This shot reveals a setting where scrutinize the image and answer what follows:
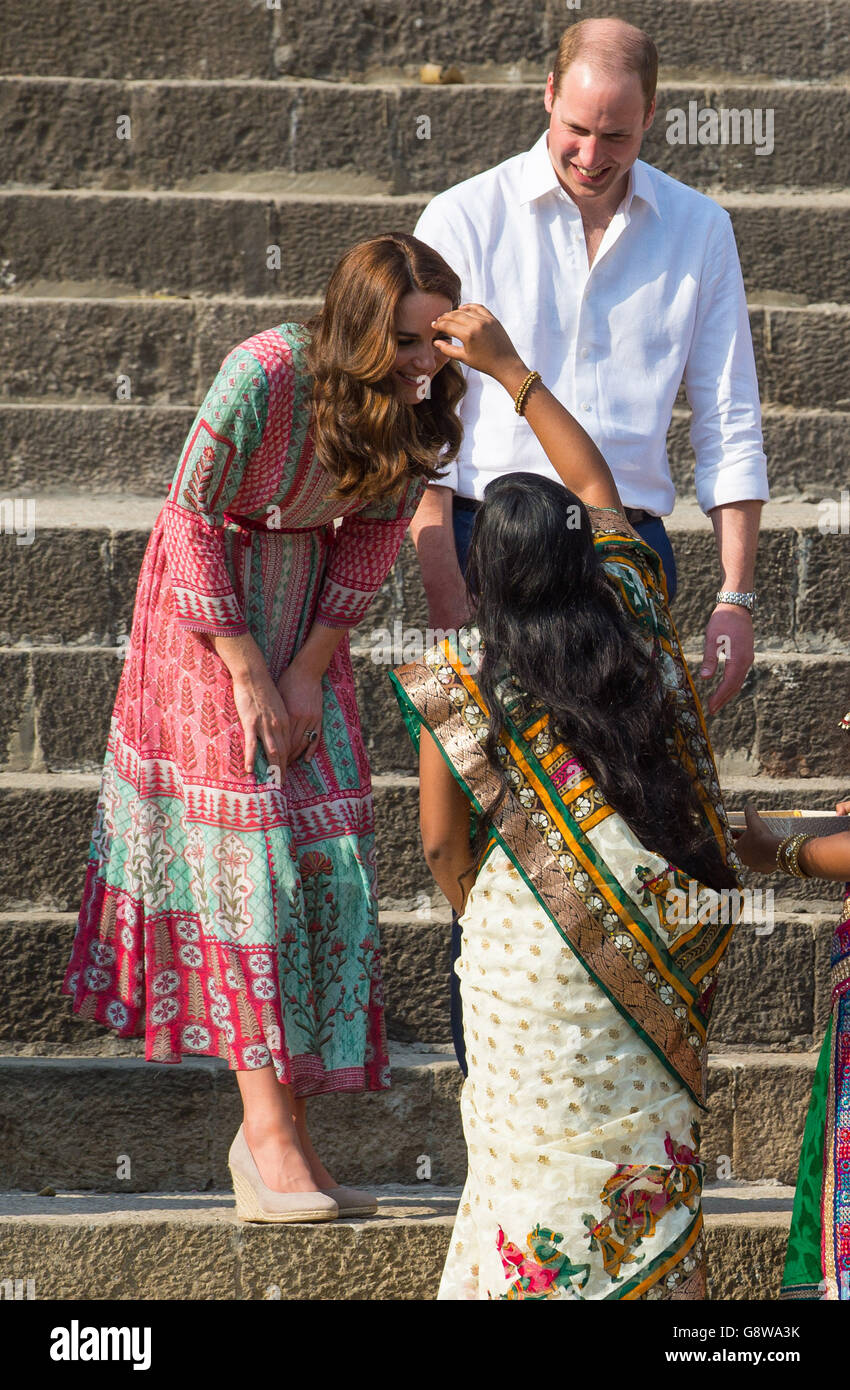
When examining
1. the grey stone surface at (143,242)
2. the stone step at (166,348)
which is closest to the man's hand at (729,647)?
the stone step at (166,348)

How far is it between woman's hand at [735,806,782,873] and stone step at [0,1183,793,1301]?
2.62 feet

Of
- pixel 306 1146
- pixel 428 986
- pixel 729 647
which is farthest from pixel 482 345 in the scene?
pixel 428 986

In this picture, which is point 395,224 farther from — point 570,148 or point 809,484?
point 570,148

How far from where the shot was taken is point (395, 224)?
4918 mm

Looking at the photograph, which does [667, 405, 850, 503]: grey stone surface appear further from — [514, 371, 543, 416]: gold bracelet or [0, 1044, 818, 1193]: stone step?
[514, 371, 543, 416]: gold bracelet

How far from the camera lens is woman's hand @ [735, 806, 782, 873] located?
104 inches

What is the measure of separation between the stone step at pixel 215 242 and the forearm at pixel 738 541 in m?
1.84

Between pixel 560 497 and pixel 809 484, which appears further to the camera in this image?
pixel 809 484

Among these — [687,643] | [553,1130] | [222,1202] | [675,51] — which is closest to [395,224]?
[675,51]

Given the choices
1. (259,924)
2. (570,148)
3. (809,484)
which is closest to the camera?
(259,924)

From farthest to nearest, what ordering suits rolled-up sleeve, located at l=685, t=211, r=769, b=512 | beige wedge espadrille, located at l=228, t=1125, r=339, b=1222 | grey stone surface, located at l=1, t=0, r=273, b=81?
1. grey stone surface, located at l=1, t=0, r=273, b=81
2. rolled-up sleeve, located at l=685, t=211, r=769, b=512
3. beige wedge espadrille, located at l=228, t=1125, r=339, b=1222

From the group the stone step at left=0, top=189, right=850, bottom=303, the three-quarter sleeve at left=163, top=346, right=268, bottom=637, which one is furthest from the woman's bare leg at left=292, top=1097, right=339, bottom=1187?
the stone step at left=0, top=189, right=850, bottom=303
